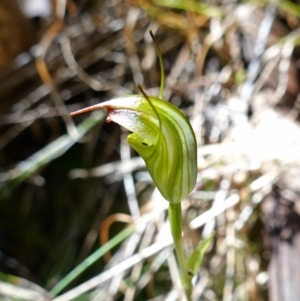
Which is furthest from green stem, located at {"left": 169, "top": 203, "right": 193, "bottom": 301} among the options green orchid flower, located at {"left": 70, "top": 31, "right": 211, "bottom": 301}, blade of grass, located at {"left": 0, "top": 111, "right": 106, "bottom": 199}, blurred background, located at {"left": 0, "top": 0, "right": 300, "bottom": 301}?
blade of grass, located at {"left": 0, "top": 111, "right": 106, "bottom": 199}

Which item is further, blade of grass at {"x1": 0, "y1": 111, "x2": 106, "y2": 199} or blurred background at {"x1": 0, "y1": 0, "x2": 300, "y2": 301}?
blade of grass at {"x1": 0, "y1": 111, "x2": 106, "y2": 199}

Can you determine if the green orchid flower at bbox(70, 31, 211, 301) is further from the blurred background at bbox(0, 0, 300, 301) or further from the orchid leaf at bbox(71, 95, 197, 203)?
the blurred background at bbox(0, 0, 300, 301)

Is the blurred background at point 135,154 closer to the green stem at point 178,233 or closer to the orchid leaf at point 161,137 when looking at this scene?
the green stem at point 178,233

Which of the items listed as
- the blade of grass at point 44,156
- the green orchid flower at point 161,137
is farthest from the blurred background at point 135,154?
the green orchid flower at point 161,137

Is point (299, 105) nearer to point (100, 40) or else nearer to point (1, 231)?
point (100, 40)

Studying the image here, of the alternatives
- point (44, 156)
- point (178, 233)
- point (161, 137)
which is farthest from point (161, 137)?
point (44, 156)
